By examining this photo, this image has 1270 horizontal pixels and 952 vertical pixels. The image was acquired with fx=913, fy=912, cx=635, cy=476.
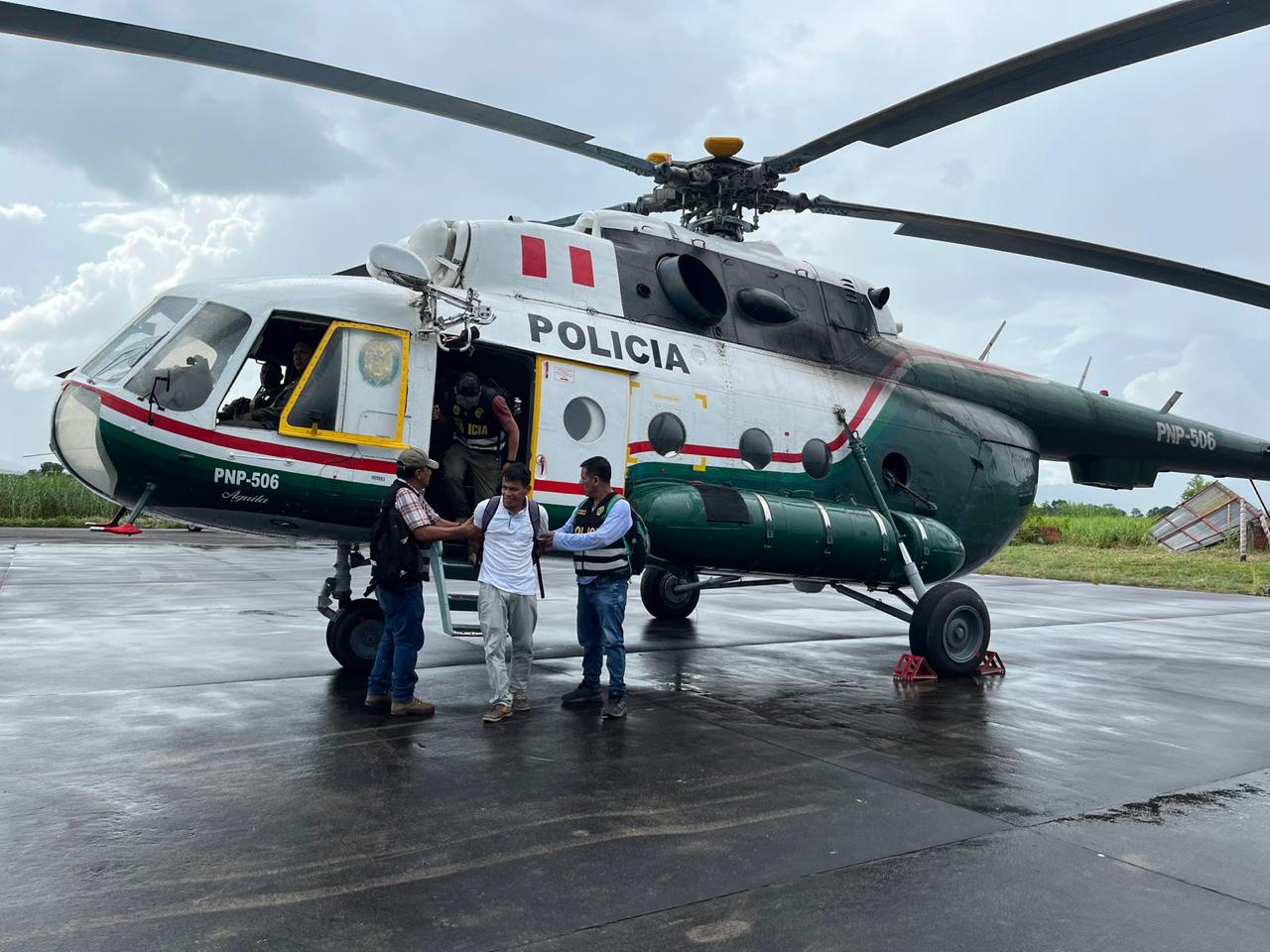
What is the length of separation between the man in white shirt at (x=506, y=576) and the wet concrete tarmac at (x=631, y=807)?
358 millimetres

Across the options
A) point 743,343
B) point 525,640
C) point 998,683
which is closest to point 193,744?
point 525,640

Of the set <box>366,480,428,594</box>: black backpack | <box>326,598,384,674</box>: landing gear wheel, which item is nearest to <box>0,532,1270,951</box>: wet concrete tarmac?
→ <box>326,598,384,674</box>: landing gear wheel

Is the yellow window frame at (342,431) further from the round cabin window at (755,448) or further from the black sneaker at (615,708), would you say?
the round cabin window at (755,448)

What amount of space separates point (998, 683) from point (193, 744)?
658 centimetres

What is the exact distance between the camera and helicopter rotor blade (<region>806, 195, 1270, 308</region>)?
28.4 ft

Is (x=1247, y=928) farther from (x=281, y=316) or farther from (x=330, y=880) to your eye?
(x=281, y=316)

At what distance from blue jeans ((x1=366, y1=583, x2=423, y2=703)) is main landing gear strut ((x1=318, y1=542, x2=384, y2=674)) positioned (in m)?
1.24

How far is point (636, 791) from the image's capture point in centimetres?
469

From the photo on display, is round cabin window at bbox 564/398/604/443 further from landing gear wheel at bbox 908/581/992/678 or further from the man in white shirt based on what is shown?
landing gear wheel at bbox 908/581/992/678

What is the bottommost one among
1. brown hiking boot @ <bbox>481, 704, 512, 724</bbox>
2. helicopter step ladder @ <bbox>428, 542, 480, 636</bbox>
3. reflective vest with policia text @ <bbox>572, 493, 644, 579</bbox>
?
brown hiking boot @ <bbox>481, 704, 512, 724</bbox>

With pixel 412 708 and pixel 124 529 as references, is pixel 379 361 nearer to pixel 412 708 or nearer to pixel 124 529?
pixel 124 529

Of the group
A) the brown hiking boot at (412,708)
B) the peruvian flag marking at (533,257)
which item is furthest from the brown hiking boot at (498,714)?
the peruvian flag marking at (533,257)

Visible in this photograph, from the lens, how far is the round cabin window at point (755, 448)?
27.2 ft

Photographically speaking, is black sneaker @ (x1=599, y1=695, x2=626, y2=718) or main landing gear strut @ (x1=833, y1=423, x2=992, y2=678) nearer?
black sneaker @ (x1=599, y1=695, x2=626, y2=718)
